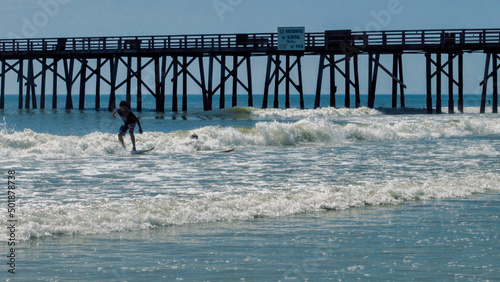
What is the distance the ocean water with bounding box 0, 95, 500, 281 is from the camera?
564cm

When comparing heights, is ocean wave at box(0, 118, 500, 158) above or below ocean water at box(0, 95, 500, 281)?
above

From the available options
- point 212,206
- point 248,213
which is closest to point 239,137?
point 212,206

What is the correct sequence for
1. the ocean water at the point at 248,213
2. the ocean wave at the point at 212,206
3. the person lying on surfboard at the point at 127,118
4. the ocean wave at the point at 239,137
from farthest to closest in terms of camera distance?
the person lying on surfboard at the point at 127,118 → the ocean wave at the point at 239,137 → the ocean wave at the point at 212,206 → the ocean water at the point at 248,213

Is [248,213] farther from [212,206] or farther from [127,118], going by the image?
[127,118]

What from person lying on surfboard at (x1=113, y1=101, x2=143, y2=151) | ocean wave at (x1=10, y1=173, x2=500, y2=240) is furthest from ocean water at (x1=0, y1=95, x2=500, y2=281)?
person lying on surfboard at (x1=113, y1=101, x2=143, y2=151)

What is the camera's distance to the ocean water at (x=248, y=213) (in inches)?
222

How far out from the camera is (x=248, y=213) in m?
7.97

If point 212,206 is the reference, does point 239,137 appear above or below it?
above

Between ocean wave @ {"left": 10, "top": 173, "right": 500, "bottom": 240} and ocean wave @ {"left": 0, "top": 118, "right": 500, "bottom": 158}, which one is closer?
ocean wave @ {"left": 10, "top": 173, "right": 500, "bottom": 240}

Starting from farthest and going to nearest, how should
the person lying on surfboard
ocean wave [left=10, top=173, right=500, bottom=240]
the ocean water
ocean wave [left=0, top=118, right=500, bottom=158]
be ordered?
the person lying on surfboard
ocean wave [left=0, top=118, right=500, bottom=158]
ocean wave [left=10, top=173, right=500, bottom=240]
the ocean water

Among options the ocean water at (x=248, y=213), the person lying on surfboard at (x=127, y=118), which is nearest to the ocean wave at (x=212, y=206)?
the ocean water at (x=248, y=213)

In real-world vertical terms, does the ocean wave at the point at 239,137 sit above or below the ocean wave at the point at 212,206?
above

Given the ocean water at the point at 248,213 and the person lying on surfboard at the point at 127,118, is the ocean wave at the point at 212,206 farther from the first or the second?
the person lying on surfboard at the point at 127,118

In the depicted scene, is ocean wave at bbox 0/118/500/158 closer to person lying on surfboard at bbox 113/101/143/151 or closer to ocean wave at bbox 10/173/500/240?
person lying on surfboard at bbox 113/101/143/151
